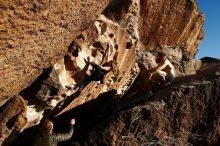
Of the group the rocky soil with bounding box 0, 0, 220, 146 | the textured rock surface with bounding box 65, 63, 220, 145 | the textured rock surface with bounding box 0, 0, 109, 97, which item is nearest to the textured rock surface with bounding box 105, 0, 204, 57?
the rocky soil with bounding box 0, 0, 220, 146

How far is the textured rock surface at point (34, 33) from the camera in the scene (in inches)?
264

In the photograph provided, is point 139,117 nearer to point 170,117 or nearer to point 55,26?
point 170,117

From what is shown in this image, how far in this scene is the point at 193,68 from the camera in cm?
1709

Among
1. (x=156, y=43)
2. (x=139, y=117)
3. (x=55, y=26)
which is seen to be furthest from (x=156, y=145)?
(x=156, y=43)

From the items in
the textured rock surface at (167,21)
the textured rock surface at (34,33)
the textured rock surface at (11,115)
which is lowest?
the textured rock surface at (11,115)

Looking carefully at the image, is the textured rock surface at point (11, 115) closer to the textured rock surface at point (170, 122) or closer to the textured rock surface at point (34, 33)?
the textured rock surface at point (34, 33)

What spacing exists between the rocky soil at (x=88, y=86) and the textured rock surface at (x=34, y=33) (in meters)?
0.02

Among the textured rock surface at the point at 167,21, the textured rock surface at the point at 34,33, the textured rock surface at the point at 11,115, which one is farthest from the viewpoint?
the textured rock surface at the point at 167,21

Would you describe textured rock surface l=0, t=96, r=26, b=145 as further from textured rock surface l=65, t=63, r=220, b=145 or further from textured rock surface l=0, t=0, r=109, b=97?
textured rock surface l=65, t=63, r=220, b=145

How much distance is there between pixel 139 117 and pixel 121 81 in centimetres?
407

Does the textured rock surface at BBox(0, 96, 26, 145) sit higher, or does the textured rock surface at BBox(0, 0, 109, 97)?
the textured rock surface at BBox(0, 0, 109, 97)

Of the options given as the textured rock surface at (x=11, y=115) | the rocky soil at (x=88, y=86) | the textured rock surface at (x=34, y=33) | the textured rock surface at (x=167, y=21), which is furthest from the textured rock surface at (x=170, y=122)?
the textured rock surface at (x=167, y=21)

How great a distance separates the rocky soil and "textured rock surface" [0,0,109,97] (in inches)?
0.9

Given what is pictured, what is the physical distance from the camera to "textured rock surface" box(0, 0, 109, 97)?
6.71 meters
